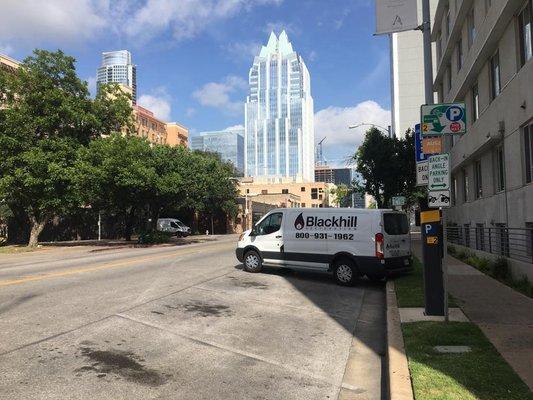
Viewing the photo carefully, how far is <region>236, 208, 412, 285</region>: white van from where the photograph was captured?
43.4 feet

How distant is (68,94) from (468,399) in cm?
3518

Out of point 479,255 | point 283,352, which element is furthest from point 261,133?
point 283,352

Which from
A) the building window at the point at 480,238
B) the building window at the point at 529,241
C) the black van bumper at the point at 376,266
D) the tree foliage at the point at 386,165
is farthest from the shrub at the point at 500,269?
the tree foliage at the point at 386,165

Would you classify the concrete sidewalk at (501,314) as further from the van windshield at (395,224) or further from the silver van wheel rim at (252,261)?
the silver van wheel rim at (252,261)

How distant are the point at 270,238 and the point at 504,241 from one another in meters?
6.89

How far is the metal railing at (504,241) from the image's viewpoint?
12.9 metres

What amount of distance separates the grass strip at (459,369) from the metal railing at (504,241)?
232 inches

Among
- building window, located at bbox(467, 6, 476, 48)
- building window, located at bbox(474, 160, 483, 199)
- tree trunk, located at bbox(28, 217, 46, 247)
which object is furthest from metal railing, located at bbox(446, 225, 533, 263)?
tree trunk, located at bbox(28, 217, 46, 247)

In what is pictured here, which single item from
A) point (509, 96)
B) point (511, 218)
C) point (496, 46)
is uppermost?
point (496, 46)

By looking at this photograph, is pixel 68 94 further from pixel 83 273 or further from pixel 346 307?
pixel 346 307

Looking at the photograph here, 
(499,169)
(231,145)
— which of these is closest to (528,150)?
(499,169)

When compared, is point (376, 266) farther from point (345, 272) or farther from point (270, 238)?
point (270, 238)

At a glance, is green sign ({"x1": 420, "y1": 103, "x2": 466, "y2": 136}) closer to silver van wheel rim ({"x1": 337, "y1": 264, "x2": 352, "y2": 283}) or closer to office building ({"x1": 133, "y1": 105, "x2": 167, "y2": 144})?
silver van wheel rim ({"x1": 337, "y1": 264, "x2": 352, "y2": 283})

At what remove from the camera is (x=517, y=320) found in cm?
827
